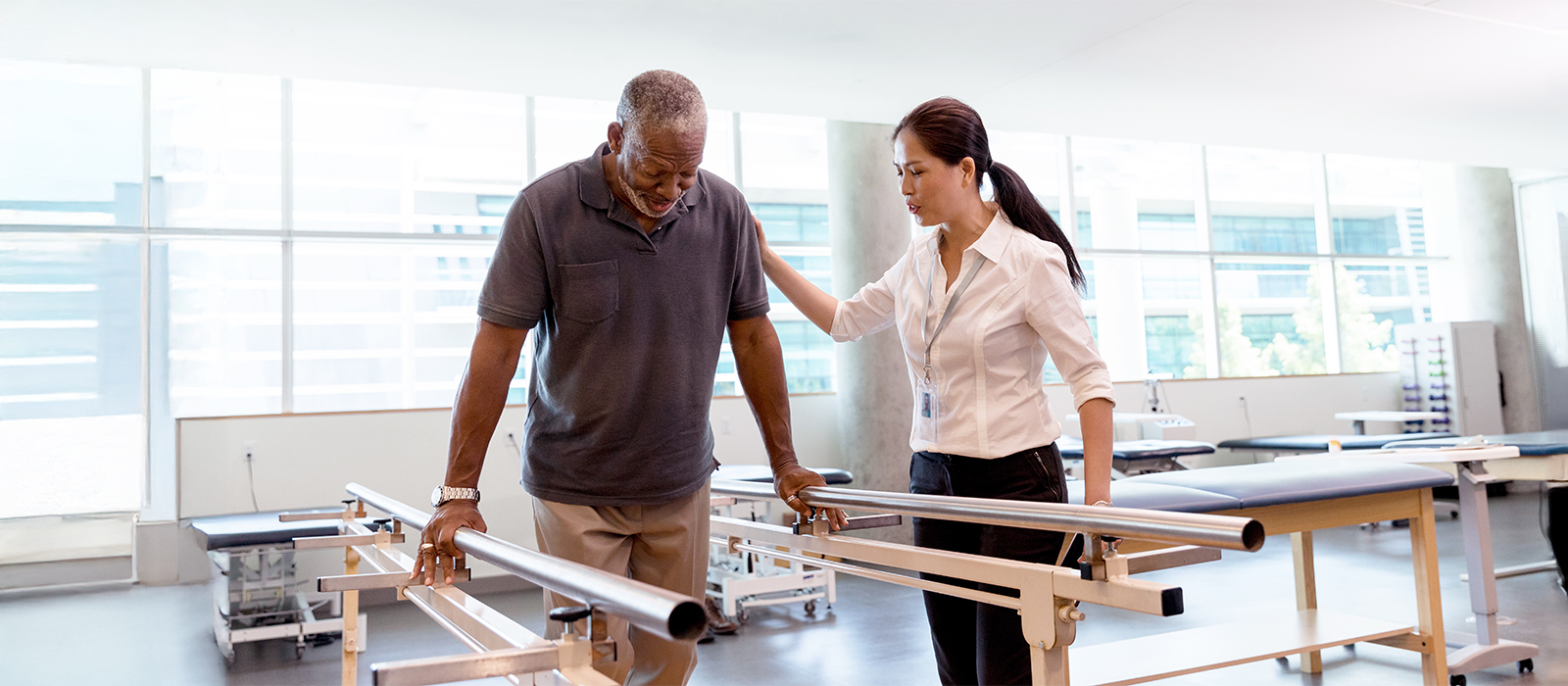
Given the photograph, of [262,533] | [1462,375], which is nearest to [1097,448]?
[262,533]

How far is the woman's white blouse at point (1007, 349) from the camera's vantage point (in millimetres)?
1646

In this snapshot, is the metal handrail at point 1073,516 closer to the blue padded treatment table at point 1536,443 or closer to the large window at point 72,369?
the blue padded treatment table at point 1536,443

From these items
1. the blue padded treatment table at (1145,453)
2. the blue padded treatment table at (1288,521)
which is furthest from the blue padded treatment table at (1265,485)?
the blue padded treatment table at (1145,453)

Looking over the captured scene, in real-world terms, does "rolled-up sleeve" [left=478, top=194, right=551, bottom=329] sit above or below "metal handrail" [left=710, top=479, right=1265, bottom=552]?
above

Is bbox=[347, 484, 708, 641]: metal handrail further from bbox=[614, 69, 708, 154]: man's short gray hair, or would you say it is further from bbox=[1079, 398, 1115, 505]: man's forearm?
bbox=[1079, 398, 1115, 505]: man's forearm

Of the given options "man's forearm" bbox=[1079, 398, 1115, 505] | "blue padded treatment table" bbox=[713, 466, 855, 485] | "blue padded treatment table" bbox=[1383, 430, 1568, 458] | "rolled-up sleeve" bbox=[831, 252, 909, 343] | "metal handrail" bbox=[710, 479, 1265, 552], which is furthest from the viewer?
"blue padded treatment table" bbox=[713, 466, 855, 485]

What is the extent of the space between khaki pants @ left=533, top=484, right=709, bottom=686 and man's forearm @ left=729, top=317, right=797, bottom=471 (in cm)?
19

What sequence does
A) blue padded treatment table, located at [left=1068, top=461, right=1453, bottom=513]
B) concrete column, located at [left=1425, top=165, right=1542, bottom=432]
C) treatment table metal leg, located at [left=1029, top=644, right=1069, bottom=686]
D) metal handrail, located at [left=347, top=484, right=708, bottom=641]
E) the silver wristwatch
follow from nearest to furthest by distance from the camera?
1. metal handrail, located at [left=347, top=484, right=708, bottom=641]
2. treatment table metal leg, located at [left=1029, top=644, right=1069, bottom=686]
3. the silver wristwatch
4. blue padded treatment table, located at [left=1068, top=461, right=1453, bottom=513]
5. concrete column, located at [left=1425, top=165, right=1542, bottom=432]

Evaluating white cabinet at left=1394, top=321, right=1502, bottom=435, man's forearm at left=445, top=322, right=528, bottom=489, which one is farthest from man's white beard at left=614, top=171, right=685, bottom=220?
white cabinet at left=1394, top=321, right=1502, bottom=435

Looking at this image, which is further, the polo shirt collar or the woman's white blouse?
the woman's white blouse

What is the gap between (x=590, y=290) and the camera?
1.54 m

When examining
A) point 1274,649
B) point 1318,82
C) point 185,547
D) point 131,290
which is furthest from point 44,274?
point 1318,82

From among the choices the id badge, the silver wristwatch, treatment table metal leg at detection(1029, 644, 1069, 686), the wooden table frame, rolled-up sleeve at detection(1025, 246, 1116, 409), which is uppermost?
rolled-up sleeve at detection(1025, 246, 1116, 409)

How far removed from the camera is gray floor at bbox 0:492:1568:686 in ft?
11.8
